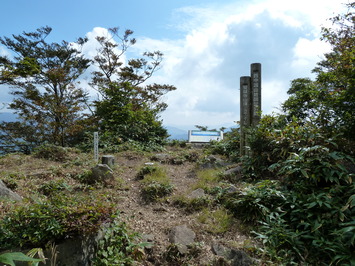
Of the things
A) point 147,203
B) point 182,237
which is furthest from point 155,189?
point 182,237

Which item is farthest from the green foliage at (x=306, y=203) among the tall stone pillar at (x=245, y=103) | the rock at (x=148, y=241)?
the tall stone pillar at (x=245, y=103)

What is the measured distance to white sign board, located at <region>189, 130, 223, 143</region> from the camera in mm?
10737

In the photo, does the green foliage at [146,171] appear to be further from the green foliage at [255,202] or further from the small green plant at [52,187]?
the green foliage at [255,202]

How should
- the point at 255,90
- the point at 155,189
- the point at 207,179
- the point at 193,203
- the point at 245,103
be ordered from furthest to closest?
1. the point at 245,103
2. the point at 255,90
3. the point at 207,179
4. the point at 155,189
5. the point at 193,203

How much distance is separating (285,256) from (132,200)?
2.70 meters

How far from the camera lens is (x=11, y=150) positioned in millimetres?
11484

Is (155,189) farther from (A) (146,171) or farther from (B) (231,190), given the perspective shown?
(B) (231,190)

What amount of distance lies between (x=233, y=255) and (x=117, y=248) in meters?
1.37

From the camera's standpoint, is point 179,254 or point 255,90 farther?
point 255,90

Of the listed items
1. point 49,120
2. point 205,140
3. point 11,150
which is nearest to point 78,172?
point 205,140

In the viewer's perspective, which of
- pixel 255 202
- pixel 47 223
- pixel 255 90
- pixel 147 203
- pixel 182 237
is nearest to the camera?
pixel 47 223

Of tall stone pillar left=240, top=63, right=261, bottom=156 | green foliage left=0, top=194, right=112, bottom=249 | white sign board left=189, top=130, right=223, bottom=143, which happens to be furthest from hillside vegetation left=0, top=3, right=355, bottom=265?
white sign board left=189, top=130, right=223, bottom=143

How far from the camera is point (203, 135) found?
11.0 metres

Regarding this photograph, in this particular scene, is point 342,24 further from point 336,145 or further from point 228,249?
point 228,249
